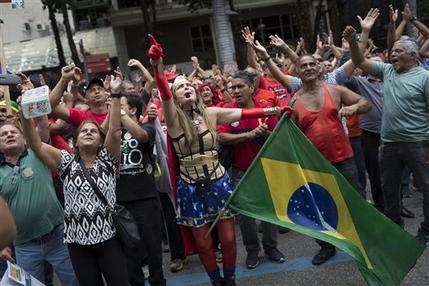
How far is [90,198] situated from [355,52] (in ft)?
9.04

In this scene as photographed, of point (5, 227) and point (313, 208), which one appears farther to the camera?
point (313, 208)

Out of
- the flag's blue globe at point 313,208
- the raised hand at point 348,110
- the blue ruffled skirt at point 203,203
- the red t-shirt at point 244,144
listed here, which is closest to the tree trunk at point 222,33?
the red t-shirt at point 244,144

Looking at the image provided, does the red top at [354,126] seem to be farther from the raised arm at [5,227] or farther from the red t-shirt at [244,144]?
the raised arm at [5,227]

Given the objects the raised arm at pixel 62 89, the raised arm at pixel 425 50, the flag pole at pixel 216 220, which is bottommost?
the flag pole at pixel 216 220

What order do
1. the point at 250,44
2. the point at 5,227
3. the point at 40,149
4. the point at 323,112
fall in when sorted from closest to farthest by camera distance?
the point at 5,227
the point at 40,149
the point at 323,112
the point at 250,44

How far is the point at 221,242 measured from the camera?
416 cm

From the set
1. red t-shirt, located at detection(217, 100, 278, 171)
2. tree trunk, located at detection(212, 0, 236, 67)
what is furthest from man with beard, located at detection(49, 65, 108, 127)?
tree trunk, located at detection(212, 0, 236, 67)

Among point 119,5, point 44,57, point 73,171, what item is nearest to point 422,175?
point 73,171

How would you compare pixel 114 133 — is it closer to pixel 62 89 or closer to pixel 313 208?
pixel 62 89

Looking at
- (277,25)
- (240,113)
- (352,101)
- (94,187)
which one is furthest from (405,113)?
(277,25)

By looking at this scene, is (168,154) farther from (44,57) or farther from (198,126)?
(44,57)

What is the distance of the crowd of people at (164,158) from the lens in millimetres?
3570

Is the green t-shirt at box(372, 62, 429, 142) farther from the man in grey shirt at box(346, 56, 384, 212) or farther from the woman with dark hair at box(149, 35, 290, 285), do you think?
the woman with dark hair at box(149, 35, 290, 285)

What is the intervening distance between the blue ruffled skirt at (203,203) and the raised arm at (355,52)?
1.75 metres
